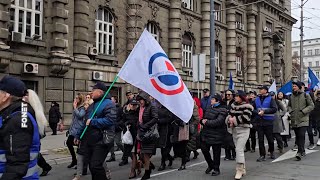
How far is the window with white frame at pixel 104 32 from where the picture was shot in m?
21.8

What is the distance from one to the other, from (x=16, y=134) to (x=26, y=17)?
1567 centimetres

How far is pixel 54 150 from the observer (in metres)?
12.7

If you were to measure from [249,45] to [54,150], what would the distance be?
92.7ft

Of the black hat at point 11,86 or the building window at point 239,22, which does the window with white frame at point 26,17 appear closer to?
the black hat at point 11,86

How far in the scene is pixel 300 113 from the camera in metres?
10.7

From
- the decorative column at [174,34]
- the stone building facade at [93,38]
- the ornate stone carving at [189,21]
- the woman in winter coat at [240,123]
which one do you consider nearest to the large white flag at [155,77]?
the woman in winter coat at [240,123]

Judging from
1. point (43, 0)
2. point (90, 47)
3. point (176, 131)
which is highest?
point (43, 0)

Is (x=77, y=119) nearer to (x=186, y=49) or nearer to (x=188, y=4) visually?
(x=186, y=49)

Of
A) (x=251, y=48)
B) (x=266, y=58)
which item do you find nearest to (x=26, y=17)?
(x=251, y=48)

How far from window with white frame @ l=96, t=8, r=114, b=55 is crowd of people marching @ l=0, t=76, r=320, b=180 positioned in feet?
34.1

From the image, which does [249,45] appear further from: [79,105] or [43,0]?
[79,105]

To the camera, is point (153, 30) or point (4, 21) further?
point (153, 30)

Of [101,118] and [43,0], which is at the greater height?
[43,0]

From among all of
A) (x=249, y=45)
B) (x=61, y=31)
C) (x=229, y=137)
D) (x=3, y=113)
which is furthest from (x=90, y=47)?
(x=249, y=45)
